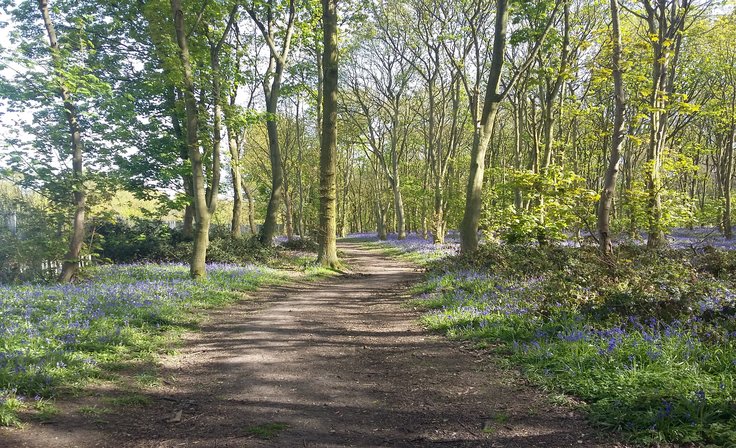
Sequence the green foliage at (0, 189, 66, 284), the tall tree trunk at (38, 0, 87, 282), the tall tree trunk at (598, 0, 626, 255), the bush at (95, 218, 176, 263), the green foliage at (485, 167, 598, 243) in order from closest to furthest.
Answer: the tall tree trunk at (598, 0, 626, 255), the green foliage at (485, 167, 598, 243), the tall tree trunk at (38, 0, 87, 282), the green foliage at (0, 189, 66, 284), the bush at (95, 218, 176, 263)

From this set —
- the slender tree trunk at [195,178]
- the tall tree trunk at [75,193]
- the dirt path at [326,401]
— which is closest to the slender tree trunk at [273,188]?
the slender tree trunk at [195,178]

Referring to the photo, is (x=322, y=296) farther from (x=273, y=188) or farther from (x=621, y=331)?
(x=273, y=188)

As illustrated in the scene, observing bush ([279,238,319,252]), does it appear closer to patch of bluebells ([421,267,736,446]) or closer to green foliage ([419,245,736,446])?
green foliage ([419,245,736,446])

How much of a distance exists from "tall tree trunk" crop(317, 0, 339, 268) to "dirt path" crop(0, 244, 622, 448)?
7.93 m

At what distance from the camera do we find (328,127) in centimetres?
1441

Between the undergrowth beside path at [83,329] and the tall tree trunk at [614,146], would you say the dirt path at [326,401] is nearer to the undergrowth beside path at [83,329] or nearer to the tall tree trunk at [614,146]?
the undergrowth beside path at [83,329]

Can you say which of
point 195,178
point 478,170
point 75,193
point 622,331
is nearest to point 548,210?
point 478,170

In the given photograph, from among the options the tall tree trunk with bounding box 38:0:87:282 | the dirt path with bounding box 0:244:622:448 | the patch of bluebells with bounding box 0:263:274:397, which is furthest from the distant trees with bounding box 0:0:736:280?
the dirt path with bounding box 0:244:622:448

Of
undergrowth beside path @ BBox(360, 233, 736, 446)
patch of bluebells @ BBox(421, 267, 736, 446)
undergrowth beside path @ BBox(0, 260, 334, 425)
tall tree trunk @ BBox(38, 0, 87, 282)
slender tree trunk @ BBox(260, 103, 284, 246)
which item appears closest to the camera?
patch of bluebells @ BBox(421, 267, 736, 446)

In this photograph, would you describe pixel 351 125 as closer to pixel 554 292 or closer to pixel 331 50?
pixel 331 50

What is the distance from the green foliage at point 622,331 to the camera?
10.9 feet

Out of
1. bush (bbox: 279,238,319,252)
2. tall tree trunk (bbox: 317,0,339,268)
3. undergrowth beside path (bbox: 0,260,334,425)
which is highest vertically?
tall tree trunk (bbox: 317,0,339,268)

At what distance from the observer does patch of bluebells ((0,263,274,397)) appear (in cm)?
429

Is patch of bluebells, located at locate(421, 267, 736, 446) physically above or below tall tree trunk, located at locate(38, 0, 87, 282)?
below
